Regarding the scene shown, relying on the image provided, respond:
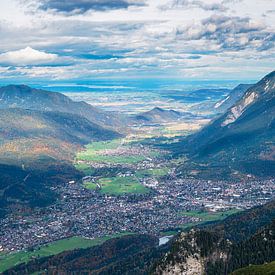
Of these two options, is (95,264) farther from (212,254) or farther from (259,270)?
(259,270)

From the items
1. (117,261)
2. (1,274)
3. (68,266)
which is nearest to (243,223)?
(117,261)

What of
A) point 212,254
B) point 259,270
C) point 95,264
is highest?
point 259,270

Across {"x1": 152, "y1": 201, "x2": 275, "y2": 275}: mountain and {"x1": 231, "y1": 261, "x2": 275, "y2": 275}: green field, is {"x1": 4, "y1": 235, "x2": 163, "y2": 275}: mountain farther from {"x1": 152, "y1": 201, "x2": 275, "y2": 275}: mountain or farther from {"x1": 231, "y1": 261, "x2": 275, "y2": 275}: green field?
{"x1": 231, "y1": 261, "x2": 275, "y2": 275}: green field

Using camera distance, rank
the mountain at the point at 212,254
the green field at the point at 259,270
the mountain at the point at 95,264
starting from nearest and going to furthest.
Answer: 1. the green field at the point at 259,270
2. the mountain at the point at 212,254
3. the mountain at the point at 95,264

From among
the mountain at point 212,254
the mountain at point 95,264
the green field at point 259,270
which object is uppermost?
the green field at point 259,270

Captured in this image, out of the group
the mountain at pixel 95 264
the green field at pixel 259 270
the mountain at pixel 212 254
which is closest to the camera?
the green field at pixel 259 270

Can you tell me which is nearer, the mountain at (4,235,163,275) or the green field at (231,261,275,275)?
the green field at (231,261,275,275)

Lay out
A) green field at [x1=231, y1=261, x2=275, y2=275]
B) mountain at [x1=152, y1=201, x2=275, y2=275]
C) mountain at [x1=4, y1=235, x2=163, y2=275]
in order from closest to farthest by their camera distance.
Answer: green field at [x1=231, y1=261, x2=275, y2=275] → mountain at [x1=152, y1=201, x2=275, y2=275] → mountain at [x1=4, y1=235, x2=163, y2=275]

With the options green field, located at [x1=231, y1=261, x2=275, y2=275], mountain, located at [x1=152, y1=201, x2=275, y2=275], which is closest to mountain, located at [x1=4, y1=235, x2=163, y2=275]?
mountain, located at [x1=152, y1=201, x2=275, y2=275]

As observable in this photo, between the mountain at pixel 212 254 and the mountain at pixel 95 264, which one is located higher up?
the mountain at pixel 212 254

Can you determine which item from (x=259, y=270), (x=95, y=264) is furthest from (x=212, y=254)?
(x=95, y=264)

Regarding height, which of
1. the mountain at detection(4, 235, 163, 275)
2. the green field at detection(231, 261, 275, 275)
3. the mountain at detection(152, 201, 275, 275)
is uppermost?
the green field at detection(231, 261, 275, 275)

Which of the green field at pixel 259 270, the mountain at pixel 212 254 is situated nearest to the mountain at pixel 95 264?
the mountain at pixel 212 254

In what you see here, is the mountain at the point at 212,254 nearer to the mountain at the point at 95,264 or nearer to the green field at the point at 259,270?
the green field at the point at 259,270
